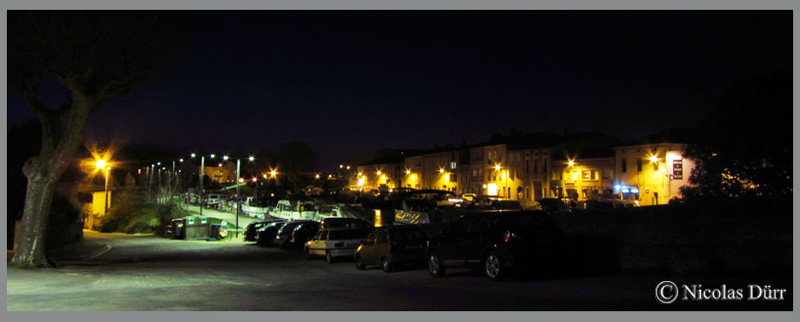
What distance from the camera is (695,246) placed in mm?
12320

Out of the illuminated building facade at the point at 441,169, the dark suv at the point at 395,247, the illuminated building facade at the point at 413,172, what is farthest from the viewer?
the illuminated building facade at the point at 413,172

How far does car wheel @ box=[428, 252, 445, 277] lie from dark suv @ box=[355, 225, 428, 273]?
1808mm

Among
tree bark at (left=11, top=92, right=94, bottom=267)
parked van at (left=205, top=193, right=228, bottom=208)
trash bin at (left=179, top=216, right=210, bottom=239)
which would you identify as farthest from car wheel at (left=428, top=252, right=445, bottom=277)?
parked van at (left=205, top=193, right=228, bottom=208)

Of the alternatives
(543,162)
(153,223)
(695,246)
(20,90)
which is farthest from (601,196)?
(20,90)

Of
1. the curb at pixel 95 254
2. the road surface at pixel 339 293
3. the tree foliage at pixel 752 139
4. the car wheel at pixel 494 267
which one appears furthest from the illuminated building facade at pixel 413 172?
the car wheel at pixel 494 267

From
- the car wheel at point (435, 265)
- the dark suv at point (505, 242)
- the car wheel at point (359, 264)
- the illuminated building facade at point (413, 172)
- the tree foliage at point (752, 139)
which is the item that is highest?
the illuminated building facade at point (413, 172)

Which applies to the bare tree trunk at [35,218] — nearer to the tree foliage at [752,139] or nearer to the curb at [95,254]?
the curb at [95,254]

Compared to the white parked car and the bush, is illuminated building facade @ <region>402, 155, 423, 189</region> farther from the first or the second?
the white parked car

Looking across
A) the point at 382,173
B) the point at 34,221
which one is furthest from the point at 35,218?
the point at 382,173

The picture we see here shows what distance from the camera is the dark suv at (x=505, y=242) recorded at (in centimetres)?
1167

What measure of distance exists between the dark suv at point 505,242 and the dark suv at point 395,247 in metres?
2.86

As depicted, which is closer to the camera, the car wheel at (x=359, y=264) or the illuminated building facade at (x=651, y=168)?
the car wheel at (x=359, y=264)

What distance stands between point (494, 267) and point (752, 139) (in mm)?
10652

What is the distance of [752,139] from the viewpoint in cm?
1786
